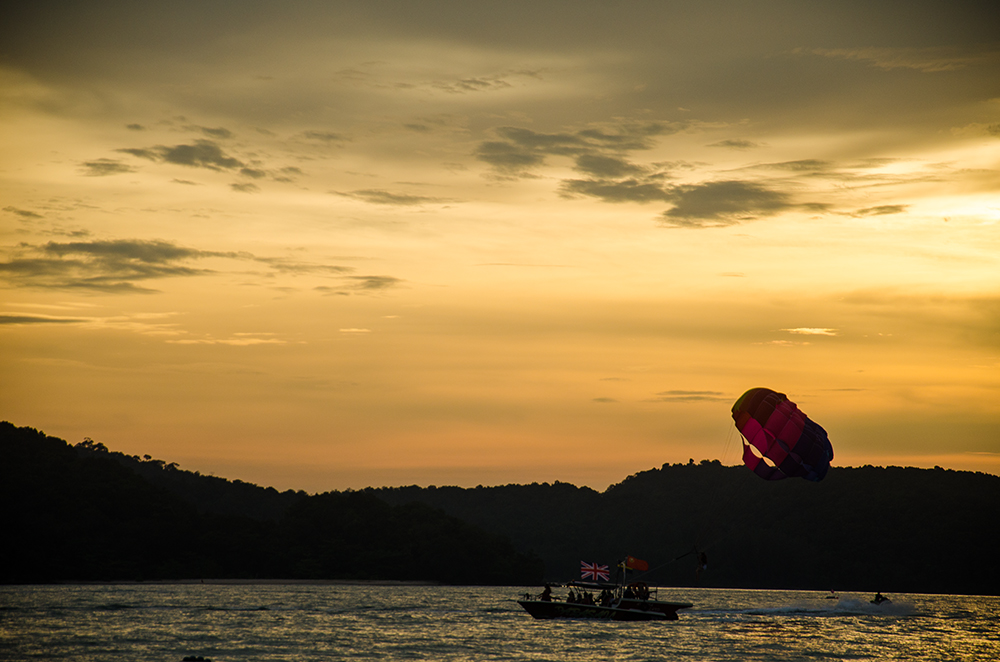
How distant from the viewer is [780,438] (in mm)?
65500

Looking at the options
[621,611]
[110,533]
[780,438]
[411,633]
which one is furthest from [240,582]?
[780,438]

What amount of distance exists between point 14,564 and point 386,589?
6056cm

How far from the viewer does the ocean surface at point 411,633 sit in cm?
6744

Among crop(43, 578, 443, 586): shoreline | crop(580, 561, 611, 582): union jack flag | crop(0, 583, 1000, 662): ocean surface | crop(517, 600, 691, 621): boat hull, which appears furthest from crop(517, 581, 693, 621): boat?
crop(43, 578, 443, 586): shoreline

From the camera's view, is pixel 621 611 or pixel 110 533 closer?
pixel 621 611

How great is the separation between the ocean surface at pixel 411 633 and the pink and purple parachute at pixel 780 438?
48.9ft

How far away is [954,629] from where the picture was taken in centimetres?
11062

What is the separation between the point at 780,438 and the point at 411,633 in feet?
121

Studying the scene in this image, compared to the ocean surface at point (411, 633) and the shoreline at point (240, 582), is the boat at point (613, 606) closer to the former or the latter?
the ocean surface at point (411, 633)

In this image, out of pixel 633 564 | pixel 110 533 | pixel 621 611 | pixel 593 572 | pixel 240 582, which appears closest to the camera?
pixel 593 572

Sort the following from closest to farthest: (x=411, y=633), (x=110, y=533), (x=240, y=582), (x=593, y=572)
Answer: (x=593, y=572)
(x=411, y=633)
(x=110, y=533)
(x=240, y=582)

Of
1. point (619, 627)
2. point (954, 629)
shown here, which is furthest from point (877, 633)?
point (619, 627)

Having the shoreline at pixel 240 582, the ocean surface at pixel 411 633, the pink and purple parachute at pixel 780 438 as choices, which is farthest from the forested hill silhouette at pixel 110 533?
the pink and purple parachute at pixel 780 438

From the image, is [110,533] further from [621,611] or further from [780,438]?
[780,438]
